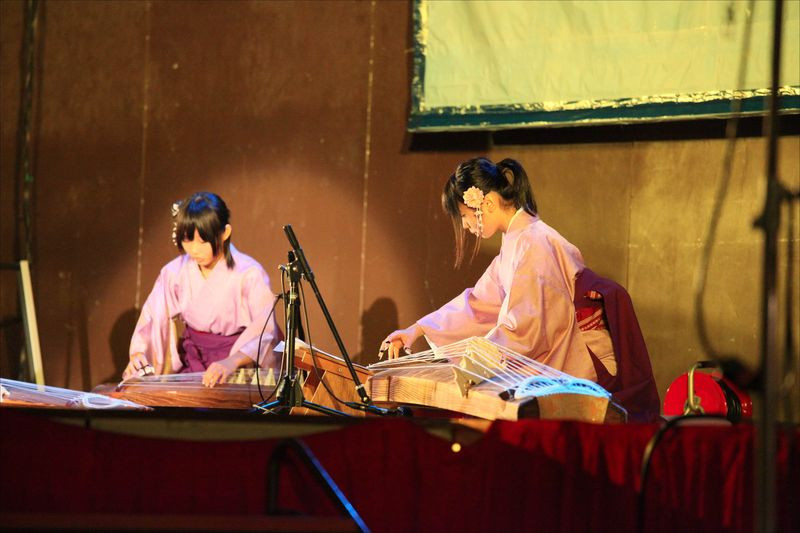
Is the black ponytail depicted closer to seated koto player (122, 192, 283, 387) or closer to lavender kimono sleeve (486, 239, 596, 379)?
lavender kimono sleeve (486, 239, 596, 379)

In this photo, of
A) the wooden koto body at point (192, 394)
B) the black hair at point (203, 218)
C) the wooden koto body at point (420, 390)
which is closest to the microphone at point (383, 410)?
the wooden koto body at point (420, 390)

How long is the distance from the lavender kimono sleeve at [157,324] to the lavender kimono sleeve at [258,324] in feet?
1.51

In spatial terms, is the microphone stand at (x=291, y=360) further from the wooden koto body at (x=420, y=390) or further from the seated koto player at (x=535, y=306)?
the seated koto player at (x=535, y=306)

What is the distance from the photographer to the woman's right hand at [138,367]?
495 cm

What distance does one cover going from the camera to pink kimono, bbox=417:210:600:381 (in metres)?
3.90

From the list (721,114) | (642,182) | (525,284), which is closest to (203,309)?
(525,284)

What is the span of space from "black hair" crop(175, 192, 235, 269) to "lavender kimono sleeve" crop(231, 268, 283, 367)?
11.5 inches

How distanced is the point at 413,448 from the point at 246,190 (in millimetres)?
3935

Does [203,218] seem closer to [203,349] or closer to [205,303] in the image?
[205,303]

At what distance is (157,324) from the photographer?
5.38 m

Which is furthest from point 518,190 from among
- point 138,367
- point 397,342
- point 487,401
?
point 138,367

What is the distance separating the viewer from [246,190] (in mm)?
6086

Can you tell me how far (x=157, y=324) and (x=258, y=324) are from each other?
2.11 feet

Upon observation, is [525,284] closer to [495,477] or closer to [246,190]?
[495,477]
